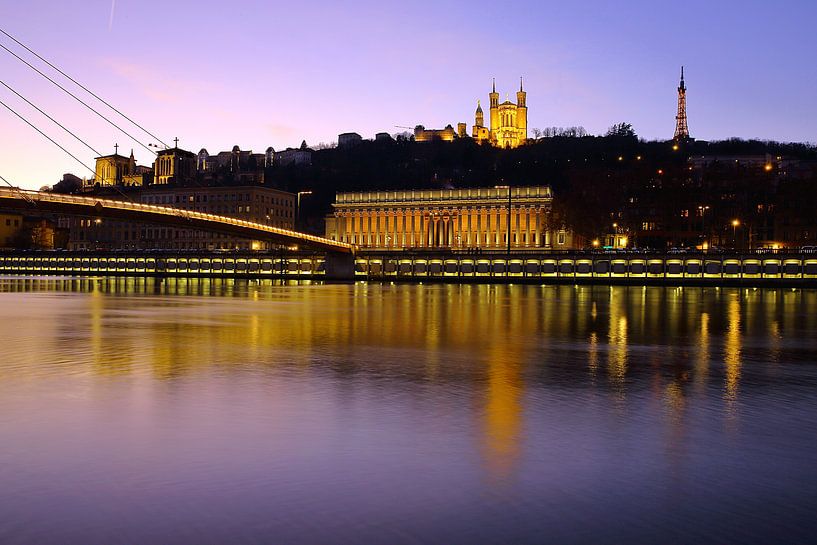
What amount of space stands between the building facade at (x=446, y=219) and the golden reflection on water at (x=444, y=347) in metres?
128

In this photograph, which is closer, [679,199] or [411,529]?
[411,529]

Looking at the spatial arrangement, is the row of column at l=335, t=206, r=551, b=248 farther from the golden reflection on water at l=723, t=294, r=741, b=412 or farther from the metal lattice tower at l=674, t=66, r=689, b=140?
the golden reflection on water at l=723, t=294, r=741, b=412

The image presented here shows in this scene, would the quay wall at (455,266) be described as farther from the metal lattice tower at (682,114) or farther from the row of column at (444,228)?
the metal lattice tower at (682,114)

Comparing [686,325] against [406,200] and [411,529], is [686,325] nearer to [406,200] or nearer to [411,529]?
[411,529]

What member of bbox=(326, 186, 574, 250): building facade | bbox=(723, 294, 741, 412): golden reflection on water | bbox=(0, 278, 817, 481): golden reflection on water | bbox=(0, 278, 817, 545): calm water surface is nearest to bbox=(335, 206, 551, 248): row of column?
bbox=(326, 186, 574, 250): building facade

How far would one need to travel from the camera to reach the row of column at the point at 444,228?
557ft

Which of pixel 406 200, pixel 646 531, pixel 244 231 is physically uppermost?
pixel 406 200

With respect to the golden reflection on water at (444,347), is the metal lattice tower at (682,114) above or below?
above

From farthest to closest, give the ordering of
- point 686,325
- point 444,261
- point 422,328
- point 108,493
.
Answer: point 444,261 < point 686,325 < point 422,328 < point 108,493

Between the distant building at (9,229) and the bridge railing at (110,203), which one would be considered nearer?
the bridge railing at (110,203)

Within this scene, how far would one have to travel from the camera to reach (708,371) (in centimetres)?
1772

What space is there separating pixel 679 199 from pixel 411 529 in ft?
359

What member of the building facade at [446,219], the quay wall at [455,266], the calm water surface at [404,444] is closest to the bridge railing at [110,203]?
the quay wall at [455,266]

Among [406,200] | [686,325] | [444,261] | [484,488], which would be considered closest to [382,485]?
[484,488]
